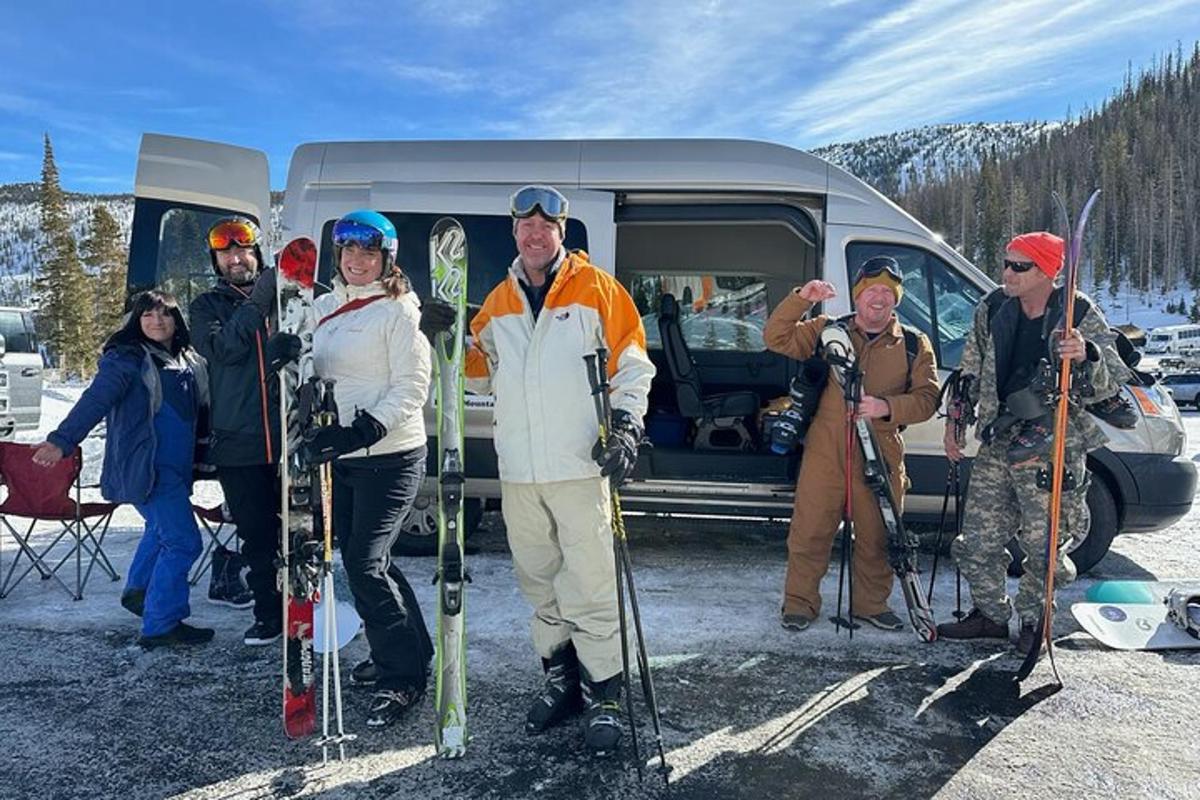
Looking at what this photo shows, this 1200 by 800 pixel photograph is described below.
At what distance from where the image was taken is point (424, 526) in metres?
5.05

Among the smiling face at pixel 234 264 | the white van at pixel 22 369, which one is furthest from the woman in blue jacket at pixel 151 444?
the white van at pixel 22 369

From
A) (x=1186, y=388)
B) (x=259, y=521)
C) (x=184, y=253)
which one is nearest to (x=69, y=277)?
(x=184, y=253)

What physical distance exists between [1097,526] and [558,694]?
3546mm

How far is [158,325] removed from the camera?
12.0 feet

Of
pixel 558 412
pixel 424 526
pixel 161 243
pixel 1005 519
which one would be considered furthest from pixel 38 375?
pixel 1005 519

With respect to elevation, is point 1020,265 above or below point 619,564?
above

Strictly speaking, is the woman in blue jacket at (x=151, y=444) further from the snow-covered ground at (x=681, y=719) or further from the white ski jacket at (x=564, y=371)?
the white ski jacket at (x=564, y=371)

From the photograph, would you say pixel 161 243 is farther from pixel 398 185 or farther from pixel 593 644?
pixel 593 644

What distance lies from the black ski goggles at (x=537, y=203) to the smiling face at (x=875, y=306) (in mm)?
1768

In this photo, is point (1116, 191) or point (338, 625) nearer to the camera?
point (338, 625)

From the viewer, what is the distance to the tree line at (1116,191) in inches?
2798

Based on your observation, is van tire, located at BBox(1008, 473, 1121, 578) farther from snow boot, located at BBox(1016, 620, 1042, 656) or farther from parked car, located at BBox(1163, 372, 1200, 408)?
parked car, located at BBox(1163, 372, 1200, 408)

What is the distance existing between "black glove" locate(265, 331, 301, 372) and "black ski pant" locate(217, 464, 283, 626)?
A: 911mm

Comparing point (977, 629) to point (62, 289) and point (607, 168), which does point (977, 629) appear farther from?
point (62, 289)
